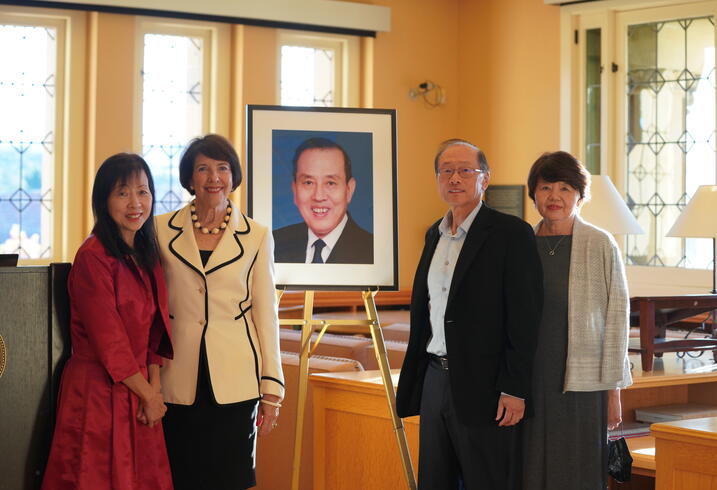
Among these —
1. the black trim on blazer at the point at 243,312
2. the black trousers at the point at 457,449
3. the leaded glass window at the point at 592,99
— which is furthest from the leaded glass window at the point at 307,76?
the black trousers at the point at 457,449

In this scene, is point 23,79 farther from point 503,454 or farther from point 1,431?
point 503,454

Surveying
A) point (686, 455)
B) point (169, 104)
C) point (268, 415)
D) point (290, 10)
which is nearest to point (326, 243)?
point (268, 415)

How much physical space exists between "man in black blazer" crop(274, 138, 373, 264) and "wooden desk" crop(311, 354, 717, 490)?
548 millimetres

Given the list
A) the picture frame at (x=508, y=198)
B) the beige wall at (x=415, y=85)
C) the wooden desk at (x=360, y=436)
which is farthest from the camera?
the beige wall at (x=415, y=85)

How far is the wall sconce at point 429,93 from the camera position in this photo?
7.89 m

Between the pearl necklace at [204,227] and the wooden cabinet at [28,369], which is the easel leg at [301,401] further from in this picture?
the wooden cabinet at [28,369]

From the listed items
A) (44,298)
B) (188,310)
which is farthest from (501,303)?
(44,298)

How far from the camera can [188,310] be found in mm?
2715

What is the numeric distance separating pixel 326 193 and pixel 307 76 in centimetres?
402

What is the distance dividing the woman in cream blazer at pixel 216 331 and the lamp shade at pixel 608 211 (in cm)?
264

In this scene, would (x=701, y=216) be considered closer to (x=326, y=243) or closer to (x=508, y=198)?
(x=326, y=243)

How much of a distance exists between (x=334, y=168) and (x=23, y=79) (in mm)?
3857

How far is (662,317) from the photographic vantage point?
4684 millimetres

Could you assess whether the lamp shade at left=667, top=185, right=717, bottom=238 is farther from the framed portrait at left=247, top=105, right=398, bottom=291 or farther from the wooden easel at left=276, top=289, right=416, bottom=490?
the wooden easel at left=276, top=289, right=416, bottom=490
